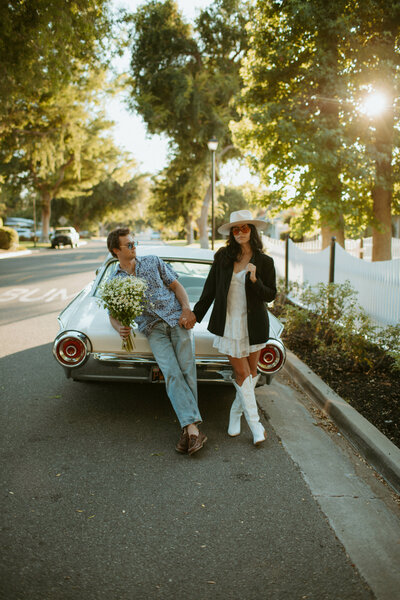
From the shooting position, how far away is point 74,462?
3510 millimetres

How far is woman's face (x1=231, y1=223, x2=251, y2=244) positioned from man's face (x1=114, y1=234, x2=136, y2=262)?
0.91 meters

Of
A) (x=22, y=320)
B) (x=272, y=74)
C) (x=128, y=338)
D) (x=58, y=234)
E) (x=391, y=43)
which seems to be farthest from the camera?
(x=58, y=234)

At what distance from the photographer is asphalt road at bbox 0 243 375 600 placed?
7.64 feet

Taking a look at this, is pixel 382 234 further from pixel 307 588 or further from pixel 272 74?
pixel 307 588

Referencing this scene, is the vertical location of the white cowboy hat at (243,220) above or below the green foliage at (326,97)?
below

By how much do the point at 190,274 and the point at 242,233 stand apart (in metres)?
1.99

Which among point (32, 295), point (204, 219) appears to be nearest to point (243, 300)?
point (32, 295)

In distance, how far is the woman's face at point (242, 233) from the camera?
3721 mm

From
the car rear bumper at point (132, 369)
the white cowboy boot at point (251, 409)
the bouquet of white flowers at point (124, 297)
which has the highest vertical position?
the bouquet of white flowers at point (124, 297)

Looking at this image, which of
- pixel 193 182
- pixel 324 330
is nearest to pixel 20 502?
pixel 324 330

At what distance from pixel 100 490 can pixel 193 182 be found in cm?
2820

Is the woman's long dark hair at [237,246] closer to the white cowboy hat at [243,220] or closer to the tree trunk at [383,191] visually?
the white cowboy hat at [243,220]

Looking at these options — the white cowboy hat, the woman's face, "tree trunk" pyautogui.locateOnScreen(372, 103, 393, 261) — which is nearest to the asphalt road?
the woman's face

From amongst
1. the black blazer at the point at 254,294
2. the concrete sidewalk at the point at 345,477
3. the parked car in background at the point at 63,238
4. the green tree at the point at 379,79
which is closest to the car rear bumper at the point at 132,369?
the black blazer at the point at 254,294
